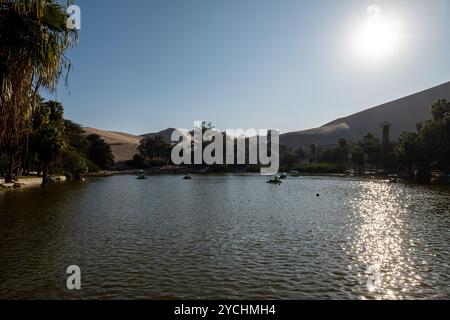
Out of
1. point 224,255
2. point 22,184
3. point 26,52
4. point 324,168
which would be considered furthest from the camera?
point 324,168

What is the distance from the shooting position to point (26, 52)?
44.2 feet

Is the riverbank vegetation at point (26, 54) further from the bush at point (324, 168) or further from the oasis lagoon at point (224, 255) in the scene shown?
the bush at point (324, 168)

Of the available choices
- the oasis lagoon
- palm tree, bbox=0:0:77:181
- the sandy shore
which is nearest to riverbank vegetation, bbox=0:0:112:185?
palm tree, bbox=0:0:77:181

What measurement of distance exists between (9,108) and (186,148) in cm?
17950

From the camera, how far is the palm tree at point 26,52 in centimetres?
1321

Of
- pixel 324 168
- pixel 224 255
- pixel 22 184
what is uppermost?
pixel 324 168

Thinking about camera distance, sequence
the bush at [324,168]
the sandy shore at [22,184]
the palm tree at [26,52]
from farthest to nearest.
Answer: the bush at [324,168] < the sandy shore at [22,184] < the palm tree at [26,52]

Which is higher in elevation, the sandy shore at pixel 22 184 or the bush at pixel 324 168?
the bush at pixel 324 168

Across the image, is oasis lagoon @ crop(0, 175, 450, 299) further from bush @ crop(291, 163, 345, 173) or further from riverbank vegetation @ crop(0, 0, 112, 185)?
bush @ crop(291, 163, 345, 173)

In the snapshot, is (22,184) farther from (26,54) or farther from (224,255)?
(26,54)

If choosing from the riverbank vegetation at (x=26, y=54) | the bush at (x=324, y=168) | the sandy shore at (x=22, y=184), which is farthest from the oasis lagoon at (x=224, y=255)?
the bush at (x=324, y=168)

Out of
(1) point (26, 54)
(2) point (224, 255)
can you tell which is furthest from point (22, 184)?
(1) point (26, 54)

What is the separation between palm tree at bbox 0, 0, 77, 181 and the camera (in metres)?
13.2
